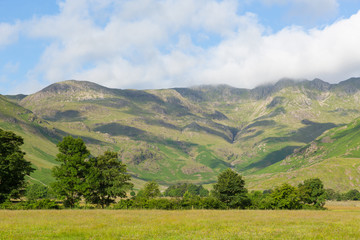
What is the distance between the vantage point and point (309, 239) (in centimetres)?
2444

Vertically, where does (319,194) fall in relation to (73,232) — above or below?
below

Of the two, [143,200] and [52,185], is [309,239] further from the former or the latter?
[52,185]

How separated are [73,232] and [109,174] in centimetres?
3889

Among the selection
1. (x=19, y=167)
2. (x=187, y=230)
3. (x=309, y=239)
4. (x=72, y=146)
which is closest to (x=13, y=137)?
(x=19, y=167)

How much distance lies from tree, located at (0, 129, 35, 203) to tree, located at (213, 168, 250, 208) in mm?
49385

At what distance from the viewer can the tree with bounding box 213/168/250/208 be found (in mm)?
78375

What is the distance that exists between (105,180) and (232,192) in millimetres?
36524

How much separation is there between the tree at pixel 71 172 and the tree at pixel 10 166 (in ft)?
23.2

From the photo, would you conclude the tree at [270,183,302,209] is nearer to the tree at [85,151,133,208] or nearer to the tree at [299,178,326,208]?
the tree at [85,151,133,208]

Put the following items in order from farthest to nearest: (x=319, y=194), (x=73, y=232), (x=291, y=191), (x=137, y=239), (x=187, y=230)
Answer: (x=319, y=194) → (x=291, y=191) → (x=187, y=230) → (x=73, y=232) → (x=137, y=239)

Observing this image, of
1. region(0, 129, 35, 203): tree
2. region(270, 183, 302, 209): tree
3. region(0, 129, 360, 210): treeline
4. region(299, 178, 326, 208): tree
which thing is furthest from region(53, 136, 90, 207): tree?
region(299, 178, 326, 208): tree

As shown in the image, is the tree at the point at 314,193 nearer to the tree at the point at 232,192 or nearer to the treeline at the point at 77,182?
the tree at the point at 232,192

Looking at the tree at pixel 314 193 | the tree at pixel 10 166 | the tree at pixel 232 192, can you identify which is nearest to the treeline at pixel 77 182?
the tree at pixel 10 166

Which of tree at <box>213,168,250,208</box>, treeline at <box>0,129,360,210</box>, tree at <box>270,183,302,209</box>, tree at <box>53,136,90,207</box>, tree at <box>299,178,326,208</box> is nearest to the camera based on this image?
treeline at <box>0,129,360,210</box>
